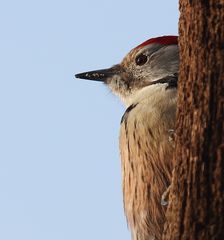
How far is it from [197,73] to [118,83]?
374 cm

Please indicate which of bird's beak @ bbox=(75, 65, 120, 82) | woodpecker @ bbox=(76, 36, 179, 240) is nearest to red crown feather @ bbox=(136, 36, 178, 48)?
woodpecker @ bbox=(76, 36, 179, 240)

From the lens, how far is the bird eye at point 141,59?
7376 millimetres

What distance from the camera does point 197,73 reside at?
3.67 meters

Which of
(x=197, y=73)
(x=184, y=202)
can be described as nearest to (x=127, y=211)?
(x=184, y=202)

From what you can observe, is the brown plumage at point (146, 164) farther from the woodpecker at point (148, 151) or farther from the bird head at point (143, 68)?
the bird head at point (143, 68)

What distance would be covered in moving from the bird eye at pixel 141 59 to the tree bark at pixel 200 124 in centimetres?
353

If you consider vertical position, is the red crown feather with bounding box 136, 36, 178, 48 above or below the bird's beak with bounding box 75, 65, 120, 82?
above

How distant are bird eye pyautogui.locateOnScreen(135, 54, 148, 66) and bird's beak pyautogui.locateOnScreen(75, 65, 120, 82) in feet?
0.84

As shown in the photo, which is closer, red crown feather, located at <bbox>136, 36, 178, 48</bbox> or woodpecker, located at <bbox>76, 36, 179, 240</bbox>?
woodpecker, located at <bbox>76, 36, 179, 240</bbox>

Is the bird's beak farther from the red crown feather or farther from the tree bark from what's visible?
the tree bark

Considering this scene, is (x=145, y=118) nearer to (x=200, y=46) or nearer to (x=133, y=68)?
(x=133, y=68)

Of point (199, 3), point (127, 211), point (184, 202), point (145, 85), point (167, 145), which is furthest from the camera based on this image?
point (145, 85)

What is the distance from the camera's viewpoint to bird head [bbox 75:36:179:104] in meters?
7.05

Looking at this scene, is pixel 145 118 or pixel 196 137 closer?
pixel 196 137
